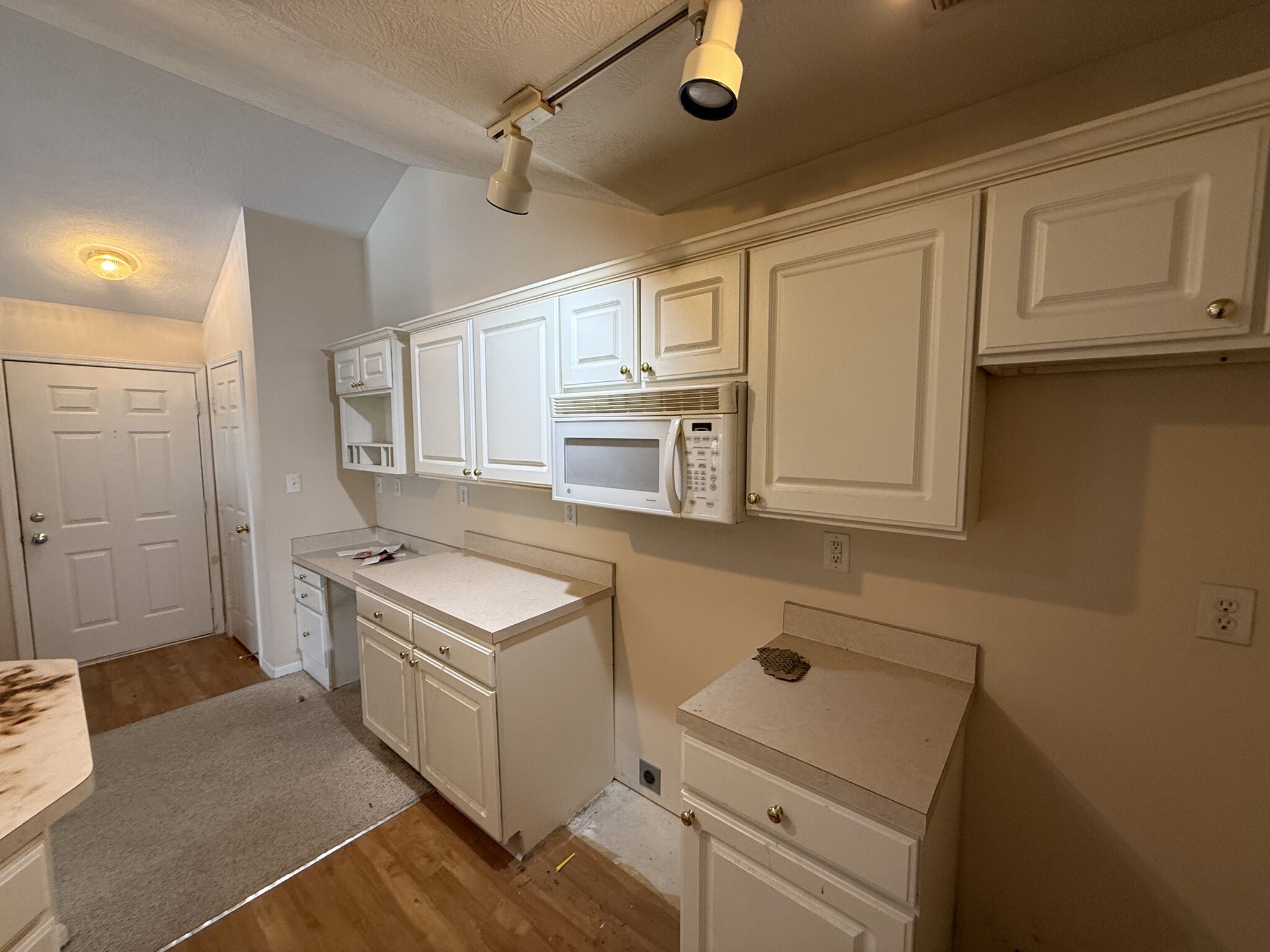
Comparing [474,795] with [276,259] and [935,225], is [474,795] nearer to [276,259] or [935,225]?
[935,225]

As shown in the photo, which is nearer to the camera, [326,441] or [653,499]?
[653,499]

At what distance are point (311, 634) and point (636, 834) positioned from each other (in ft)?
7.96

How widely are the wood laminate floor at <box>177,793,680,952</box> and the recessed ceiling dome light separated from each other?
140 inches

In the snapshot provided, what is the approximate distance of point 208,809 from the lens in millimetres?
2117

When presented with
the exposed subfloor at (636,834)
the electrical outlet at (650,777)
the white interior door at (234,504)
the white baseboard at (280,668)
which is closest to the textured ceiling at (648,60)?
the white interior door at (234,504)

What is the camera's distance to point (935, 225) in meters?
1.07

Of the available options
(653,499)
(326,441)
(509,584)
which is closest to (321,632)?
(326,441)

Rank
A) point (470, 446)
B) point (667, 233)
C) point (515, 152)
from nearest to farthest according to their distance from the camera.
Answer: point (515, 152)
point (667, 233)
point (470, 446)

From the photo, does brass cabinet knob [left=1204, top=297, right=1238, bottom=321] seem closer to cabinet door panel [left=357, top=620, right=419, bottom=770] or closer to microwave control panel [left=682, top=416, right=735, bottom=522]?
microwave control panel [left=682, top=416, right=735, bottom=522]

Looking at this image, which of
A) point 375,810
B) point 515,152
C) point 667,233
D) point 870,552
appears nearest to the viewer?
point 515,152

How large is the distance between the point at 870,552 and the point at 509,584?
149cm

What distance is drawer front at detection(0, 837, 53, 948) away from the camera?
2.66 ft

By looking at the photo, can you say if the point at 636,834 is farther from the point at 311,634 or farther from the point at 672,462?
the point at 311,634

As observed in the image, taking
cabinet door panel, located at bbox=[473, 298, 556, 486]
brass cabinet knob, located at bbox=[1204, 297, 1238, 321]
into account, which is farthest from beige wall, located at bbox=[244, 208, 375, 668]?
brass cabinet knob, located at bbox=[1204, 297, 1238, 321]
